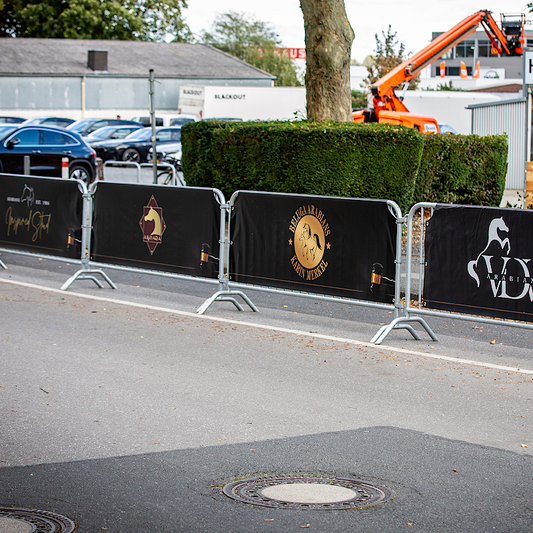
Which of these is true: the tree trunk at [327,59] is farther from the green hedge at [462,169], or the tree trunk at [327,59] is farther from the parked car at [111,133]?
the parked car at [111,133]

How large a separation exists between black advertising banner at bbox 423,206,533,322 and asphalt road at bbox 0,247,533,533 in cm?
50

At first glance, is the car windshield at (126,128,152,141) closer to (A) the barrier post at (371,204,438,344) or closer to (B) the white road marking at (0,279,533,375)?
(B) the white road marking at (0,279,533,375)

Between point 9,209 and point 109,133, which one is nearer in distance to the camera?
point 9,209

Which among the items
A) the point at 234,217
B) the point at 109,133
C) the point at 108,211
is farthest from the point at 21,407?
the point at 109,133

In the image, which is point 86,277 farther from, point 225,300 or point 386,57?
point 386,57

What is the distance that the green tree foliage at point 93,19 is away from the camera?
2879 inches

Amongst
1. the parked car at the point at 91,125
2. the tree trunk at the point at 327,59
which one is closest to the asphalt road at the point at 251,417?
the tree trunk at the point at 327,59

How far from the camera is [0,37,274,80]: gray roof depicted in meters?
60.0

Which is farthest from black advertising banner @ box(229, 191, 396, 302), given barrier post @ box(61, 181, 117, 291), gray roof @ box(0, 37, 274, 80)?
gray roof @ box(0, 37, 274, 80)

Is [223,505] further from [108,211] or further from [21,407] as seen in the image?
[108,211]

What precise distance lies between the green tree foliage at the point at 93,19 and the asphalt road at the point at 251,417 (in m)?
68.7

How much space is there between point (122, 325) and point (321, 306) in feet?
8.85

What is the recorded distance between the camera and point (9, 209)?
40.8 ft

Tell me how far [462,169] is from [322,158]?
384 cm
